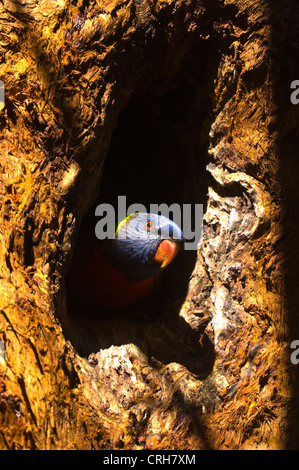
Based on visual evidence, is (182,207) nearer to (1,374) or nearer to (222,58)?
(222,58)

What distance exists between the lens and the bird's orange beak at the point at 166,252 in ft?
8.93

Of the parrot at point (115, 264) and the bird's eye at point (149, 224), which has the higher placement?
the bird's eye at point (149, 224)

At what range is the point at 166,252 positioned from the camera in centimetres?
275

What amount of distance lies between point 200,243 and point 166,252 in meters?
0.37

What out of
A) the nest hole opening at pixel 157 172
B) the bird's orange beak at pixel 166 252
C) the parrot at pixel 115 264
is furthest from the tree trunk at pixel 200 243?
the parrot at pixel 115 264

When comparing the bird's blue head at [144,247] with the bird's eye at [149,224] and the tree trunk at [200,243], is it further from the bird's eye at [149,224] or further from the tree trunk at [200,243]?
the tree trunk at [200,243]

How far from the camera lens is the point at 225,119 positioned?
221cm

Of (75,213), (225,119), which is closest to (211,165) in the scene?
(225,119)

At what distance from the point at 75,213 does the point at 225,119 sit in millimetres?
1040

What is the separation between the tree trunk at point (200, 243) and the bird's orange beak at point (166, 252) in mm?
330

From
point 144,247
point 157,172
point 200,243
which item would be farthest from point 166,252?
point 157,172

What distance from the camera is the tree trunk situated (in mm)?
1495
